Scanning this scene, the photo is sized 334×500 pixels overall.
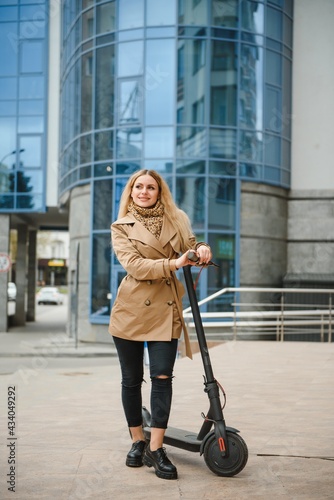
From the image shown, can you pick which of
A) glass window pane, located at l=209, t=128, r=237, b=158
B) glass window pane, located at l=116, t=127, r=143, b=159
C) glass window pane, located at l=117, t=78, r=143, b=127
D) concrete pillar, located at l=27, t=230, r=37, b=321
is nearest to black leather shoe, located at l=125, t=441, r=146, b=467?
glass window pane, located at l=209, t=128, r=237, b=158

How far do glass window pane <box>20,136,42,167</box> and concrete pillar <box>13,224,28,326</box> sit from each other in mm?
5807

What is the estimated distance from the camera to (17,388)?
9734mm

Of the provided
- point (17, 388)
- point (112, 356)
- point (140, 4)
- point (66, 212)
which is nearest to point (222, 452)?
point (17, 388)

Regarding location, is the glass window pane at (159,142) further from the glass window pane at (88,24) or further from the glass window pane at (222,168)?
the glass window pane at (88,24)

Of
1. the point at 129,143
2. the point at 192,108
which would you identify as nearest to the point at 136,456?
the point at 192,108

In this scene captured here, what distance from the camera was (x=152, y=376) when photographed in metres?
4.65

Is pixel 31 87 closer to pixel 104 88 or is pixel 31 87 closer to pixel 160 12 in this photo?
pixel 104 88

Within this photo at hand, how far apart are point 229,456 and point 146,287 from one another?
1056 mm

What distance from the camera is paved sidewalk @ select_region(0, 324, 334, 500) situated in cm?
433

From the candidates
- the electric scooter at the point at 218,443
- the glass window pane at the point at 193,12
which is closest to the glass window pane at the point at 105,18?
the glass window pane at the point at 193,12

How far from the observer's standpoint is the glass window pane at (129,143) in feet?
75.4

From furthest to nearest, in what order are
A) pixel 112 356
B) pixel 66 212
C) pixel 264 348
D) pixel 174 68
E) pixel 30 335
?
pixel 66 212
pixel 30 335
pixel 174 68
pixel 112 356
pixel 264 348

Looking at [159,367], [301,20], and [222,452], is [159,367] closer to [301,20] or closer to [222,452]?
[222,452]

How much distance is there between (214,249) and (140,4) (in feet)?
23.7
